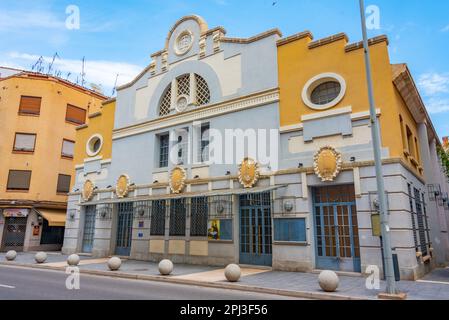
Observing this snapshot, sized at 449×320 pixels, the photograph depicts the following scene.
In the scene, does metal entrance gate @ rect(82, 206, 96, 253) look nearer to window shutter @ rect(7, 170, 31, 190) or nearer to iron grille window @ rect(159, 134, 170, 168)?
iron grille window @ rect(159, 134, 170, 168)

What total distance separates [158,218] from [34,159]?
49.3 ft

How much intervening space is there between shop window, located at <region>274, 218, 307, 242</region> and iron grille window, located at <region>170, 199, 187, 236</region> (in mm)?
5545

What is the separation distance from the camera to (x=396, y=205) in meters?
12.5

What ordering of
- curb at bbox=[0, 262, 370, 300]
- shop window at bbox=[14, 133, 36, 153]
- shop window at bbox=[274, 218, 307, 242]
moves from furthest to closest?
1. shop window at bbox=[14, 133, 36, 153]
2. shop window at bbox=[274, 218, 307, 242]
3. curb at bbox=[0, 262, 370, 300]

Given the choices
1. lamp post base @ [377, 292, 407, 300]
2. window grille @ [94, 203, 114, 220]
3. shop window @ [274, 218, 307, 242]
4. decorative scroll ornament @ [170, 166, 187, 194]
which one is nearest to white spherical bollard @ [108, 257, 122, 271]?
decorative scroll ornament @ [170, 166, 187, 194]

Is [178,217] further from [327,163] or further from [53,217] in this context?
[53,217]

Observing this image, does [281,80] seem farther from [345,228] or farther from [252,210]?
[345,228]

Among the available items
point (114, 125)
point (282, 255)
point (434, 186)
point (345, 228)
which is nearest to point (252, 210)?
point (282, 255)

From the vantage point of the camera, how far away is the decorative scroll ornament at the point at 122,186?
68.0ft

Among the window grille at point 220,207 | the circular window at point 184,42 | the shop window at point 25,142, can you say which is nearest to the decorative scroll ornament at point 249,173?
the window grille at point 220,207

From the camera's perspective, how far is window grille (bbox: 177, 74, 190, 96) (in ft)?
66.1

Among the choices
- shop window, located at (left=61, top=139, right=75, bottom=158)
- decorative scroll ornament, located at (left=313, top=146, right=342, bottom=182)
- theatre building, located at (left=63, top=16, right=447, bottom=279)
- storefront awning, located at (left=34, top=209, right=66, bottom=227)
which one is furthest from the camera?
shop window, located at (left=61, top=139, right=75, bottom=158)

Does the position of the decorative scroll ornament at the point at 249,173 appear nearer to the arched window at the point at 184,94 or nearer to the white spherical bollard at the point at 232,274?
the arched window at the point at 184,94

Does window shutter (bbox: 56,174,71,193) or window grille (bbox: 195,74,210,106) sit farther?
window shutter (bbox: 56,174,71,193)
